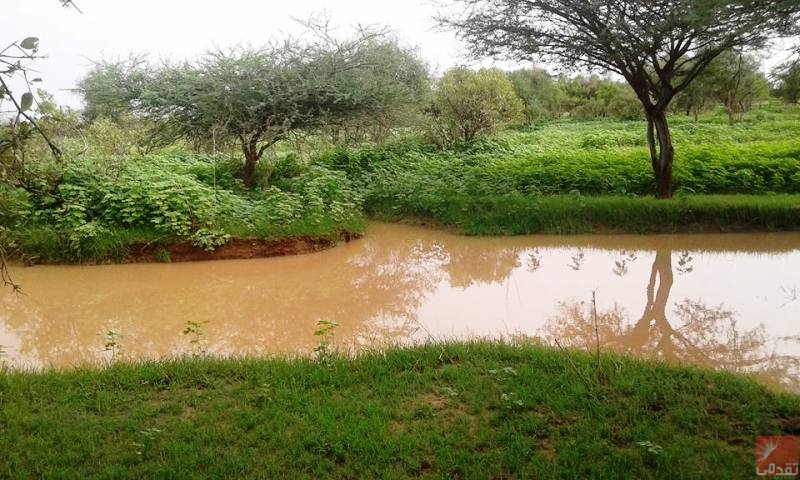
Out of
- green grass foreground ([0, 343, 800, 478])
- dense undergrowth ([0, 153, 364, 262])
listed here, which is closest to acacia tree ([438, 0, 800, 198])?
dense undergrowth ([0, 153, 364, 262])

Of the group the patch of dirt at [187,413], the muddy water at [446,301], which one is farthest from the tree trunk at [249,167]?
the patch of dirt at [187,413]

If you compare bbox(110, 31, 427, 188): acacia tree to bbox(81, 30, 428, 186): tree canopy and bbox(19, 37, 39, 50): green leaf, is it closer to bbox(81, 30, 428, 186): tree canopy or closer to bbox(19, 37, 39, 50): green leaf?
bbox(81, 30, 428, 186): tree canopy

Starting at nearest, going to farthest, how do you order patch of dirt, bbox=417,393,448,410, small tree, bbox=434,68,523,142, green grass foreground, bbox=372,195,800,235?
patch of dirt, bbox=417,393,448,410
green grass foreground, bbox=372,195,800,235
small tree, bbox=434,68,523,142

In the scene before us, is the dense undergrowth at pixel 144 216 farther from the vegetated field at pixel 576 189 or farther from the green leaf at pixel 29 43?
the green leaf at pixel 29 43

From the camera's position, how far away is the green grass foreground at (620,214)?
425 inches

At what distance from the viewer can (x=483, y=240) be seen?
10.9m

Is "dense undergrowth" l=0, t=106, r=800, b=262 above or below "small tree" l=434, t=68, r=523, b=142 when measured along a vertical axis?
below

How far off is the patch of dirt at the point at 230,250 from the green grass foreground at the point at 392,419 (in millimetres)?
5096

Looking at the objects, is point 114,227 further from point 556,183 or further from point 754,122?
point 754,122

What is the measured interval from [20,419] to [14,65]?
2545 millimetres

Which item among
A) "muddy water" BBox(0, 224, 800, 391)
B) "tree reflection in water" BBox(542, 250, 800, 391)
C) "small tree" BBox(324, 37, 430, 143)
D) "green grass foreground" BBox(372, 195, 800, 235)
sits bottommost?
"tree reflection in water" BBox(542, 250, 800, 391)

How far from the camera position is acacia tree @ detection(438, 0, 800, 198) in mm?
10117

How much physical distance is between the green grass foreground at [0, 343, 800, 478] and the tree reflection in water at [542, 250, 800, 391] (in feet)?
3.67

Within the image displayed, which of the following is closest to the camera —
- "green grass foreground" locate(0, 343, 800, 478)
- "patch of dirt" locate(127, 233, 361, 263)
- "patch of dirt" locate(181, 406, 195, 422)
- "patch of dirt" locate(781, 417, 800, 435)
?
"green grass foreground" locate(0, 343, 800, 478)
